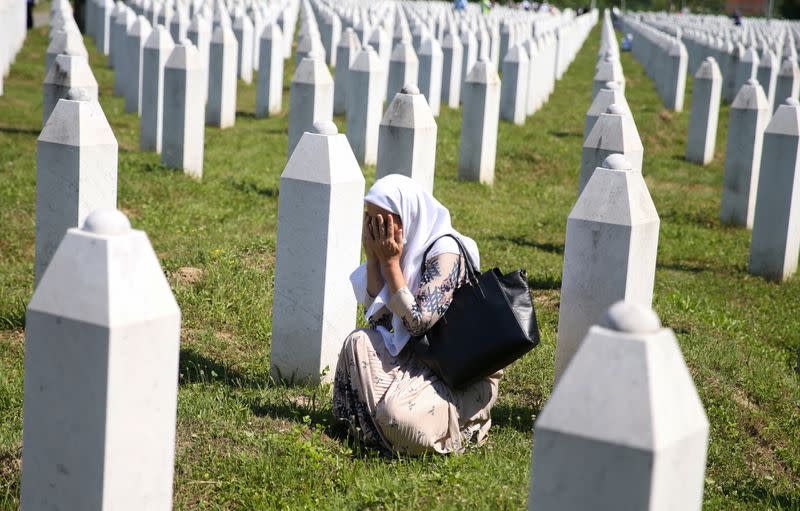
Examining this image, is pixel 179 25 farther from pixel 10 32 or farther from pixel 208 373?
pixel 208 373

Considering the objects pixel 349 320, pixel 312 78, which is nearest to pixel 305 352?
pixel 349 320

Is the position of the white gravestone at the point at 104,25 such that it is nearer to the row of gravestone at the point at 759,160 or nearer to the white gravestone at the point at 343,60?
the white gravestone at the point at 343,60

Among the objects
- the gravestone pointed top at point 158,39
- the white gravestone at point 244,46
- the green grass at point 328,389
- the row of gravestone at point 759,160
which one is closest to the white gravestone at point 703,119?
the row of gravestone at point 759,160

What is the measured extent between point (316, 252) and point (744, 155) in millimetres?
6551

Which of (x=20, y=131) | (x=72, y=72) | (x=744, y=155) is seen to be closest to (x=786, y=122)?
(x=744, y=155)

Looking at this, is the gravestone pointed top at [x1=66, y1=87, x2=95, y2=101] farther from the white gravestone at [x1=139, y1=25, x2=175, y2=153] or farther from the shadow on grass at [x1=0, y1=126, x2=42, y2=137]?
the shadow on grass at [x1=0, y1=126, x2=42, y2=137]

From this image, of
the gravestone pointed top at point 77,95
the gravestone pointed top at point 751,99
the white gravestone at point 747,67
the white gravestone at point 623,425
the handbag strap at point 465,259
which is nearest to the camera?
the white gravestone at point 623,425

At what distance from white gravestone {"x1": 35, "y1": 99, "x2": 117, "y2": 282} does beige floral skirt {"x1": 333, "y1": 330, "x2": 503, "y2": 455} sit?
195cm

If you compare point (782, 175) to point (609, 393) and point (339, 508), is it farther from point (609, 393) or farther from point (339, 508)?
point (609, 393)

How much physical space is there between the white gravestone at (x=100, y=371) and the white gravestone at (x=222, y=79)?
35.9ft

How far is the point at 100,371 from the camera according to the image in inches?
120

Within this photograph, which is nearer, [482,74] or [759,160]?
[759,160]

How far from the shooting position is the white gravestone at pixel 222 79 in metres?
13.8

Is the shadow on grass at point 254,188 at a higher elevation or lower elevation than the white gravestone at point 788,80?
lower
